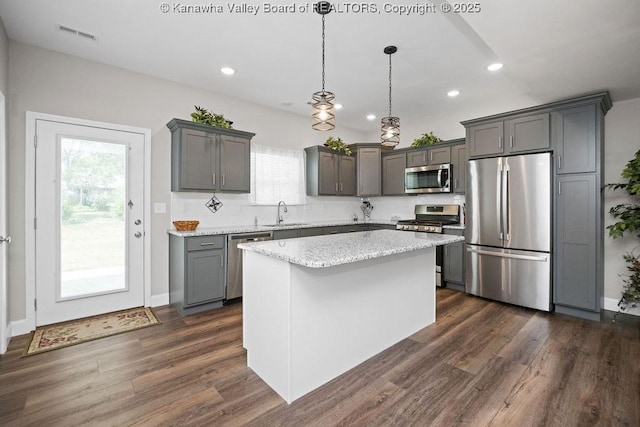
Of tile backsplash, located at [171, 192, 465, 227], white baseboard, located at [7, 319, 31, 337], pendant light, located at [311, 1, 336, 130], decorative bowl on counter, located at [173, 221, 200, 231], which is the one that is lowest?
white baseboard, located at [7, 319, 31, 337]

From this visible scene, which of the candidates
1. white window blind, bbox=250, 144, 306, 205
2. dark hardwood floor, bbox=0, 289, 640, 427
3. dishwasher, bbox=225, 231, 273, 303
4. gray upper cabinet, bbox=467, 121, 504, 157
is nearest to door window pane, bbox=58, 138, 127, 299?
dark hardwood floor, bbox=0, 289, 640, 427

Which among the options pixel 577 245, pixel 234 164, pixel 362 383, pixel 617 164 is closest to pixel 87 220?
pixel 234 164

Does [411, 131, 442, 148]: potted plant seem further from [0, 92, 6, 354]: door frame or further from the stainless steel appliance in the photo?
[0, 92, 6, 354]: door frame

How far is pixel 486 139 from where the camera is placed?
3883 millimetres

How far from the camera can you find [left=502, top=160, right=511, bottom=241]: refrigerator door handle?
3.65m

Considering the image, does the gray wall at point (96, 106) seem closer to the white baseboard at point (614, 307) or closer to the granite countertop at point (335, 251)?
the granite countertop at point (335, 251)

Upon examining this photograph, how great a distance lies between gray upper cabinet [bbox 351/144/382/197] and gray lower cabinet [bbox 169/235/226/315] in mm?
2857

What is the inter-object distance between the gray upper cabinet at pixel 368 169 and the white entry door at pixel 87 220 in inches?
136

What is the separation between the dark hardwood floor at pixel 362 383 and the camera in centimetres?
178

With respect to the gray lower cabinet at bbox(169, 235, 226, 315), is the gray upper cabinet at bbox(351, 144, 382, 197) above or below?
above

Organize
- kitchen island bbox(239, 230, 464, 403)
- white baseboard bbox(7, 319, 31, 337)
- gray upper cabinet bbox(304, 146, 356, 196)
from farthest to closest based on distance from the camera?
gray upper cabinet bbox(304, 146, 356, 196), white baseboard bbox(7, 319, 31, 337), kitchen island bbox(239, 230, 464, 403)

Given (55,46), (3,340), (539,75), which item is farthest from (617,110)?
(3,340)

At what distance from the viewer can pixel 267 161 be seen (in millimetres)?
4766

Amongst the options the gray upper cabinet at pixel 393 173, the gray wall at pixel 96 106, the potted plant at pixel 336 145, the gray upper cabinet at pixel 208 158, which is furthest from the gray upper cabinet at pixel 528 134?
the gray wall at pixel 96 106
